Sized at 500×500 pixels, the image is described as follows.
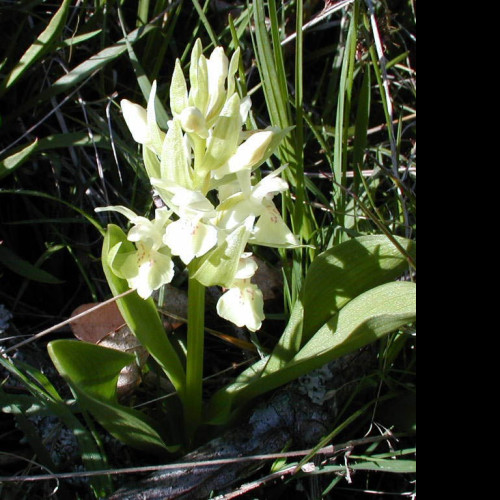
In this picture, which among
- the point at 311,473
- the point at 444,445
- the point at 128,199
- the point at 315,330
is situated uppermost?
the point at 128,199

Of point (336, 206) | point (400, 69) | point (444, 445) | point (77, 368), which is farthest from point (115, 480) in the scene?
point (400, 69)

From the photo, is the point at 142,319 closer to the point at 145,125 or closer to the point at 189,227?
the point at 189,227

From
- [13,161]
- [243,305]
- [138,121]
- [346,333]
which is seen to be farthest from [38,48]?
[346,333]

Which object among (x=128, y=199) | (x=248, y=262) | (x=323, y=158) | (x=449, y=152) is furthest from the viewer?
(x=323, y=158)

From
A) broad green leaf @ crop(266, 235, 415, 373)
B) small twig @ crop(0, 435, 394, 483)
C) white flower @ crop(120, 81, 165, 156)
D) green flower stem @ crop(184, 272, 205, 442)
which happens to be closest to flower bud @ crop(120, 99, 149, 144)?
white flower @ crop(120, 81, 165, 156)

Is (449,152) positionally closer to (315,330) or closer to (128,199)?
(315,330)

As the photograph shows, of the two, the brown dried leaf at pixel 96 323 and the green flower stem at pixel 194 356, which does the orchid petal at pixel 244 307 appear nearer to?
the green flower stem at pixel 194 356

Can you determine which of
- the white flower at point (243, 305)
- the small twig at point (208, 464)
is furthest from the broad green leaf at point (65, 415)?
the white flower at point (243, 305)
